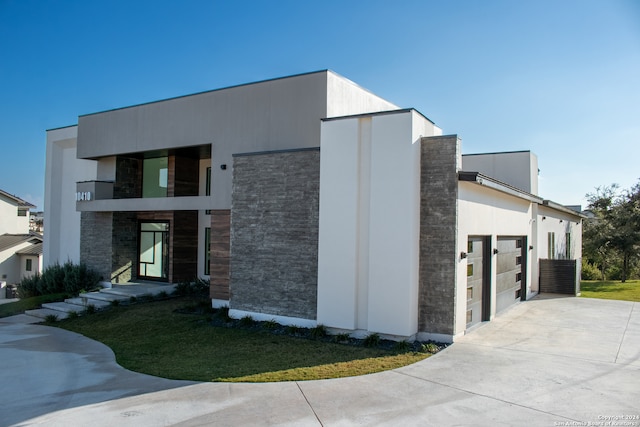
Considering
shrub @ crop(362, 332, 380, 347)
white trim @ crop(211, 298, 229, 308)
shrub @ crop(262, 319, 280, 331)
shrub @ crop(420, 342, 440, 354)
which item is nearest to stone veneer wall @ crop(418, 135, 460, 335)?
shrub @ crop(420, 342, 440, 354)

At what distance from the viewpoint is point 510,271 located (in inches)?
550

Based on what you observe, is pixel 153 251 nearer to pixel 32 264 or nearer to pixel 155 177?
pixel 155 177

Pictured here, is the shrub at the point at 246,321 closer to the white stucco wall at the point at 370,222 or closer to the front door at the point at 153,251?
the white stucco wall at the point at 370,222

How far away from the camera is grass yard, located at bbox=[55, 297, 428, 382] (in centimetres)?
781

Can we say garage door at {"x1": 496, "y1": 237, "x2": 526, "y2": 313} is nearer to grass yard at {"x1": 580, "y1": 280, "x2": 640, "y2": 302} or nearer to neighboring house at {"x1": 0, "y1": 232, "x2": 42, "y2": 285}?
grass yard at {"x1": 580, "y1": 280, "x2": 640, "y2": 302}

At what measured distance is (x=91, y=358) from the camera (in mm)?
9359

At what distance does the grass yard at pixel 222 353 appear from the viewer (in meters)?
7.81

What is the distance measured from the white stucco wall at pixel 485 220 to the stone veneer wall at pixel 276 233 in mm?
3371

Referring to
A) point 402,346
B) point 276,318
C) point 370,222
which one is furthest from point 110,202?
point 402,346

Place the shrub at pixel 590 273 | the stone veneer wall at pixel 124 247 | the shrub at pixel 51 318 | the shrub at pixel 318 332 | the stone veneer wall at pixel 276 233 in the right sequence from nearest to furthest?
the shrub at pixel 318 332 → the stone veneer wall at pixel 276 233 → the shrub at pixel 51 318 → the stone veneer wall at pixel 124 247 → the shrub at pixel 590 273

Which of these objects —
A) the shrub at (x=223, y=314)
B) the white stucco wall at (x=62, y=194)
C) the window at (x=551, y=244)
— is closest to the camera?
the shrub at (x=223, y=314)

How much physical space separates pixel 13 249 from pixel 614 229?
39.5 meters

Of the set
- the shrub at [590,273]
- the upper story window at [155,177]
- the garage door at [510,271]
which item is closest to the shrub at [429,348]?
the garage door at [510,271]

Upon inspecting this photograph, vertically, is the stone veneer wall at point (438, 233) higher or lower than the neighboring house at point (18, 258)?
higher
